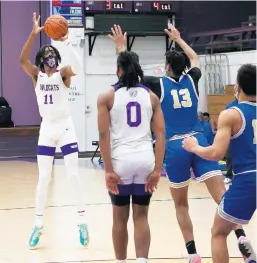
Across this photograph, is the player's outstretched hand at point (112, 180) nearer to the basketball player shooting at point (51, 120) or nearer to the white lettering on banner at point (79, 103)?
the basketball player shooting at point (51, 120)

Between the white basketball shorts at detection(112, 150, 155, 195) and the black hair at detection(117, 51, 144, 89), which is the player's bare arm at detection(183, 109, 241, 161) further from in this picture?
the black hair at detection(117, 51, 144, 89)

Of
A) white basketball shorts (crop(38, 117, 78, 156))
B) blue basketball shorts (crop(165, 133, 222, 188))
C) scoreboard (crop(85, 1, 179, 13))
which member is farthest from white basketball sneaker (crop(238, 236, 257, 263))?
scoreboard (crop(85, 1, 179, 13))

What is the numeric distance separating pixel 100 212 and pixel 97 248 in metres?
1.80

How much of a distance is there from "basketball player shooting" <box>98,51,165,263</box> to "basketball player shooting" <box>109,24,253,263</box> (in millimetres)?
424

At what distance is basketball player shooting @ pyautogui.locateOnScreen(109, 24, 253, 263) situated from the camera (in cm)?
466

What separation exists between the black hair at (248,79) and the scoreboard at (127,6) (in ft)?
35.5

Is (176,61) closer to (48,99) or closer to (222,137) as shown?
(222,137)

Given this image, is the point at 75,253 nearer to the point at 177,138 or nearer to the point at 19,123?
the point at 177,138

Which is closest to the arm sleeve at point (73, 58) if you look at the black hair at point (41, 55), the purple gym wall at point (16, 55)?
the black hair at point (41, 55)

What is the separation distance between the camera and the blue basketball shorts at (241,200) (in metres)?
3.70

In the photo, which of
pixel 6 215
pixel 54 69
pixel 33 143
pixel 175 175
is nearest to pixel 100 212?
pixel 6 215

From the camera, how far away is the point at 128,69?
4180mm

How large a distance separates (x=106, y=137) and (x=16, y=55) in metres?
11.6

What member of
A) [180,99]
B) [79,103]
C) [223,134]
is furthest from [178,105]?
[79,103]
